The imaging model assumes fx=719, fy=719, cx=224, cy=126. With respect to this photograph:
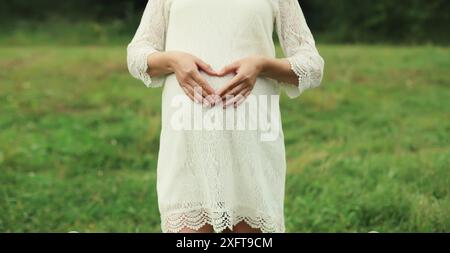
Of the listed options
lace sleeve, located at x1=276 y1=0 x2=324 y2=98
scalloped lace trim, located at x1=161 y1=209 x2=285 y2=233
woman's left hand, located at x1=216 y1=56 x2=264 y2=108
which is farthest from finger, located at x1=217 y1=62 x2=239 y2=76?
scalloped lace trim, located at x1=161 y1=209 x2=285 y2=233

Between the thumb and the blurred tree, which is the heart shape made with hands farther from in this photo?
the blurred tree

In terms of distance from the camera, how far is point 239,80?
76.5 inches

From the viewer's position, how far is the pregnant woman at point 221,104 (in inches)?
77.2

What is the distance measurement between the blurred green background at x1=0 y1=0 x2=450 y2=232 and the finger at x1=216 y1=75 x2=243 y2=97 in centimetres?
211

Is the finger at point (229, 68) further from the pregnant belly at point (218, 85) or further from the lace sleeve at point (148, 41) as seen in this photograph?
the lace sleeve at point (148, 41)

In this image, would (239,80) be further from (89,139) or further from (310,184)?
(89,139)

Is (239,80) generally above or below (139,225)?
above

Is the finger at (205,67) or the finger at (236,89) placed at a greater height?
the finger at (205,67)

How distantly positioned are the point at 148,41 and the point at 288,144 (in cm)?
399

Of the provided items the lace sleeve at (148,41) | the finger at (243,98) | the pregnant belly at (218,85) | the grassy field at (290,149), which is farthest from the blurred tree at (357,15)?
the finger at (243,98)
